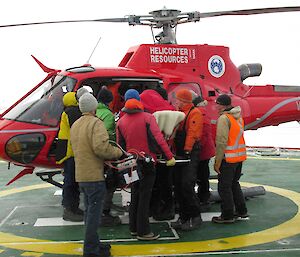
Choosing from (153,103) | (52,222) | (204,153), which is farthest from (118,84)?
(52,222)

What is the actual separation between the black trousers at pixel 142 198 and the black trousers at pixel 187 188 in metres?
0.53

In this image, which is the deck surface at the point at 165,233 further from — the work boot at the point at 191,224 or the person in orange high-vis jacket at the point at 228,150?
the person in orange high-vis jacket at the point at 228,150

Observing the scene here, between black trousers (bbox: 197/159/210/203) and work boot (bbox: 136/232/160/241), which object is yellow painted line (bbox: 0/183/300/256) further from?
black trousers (bbox: 197/159/210/203)

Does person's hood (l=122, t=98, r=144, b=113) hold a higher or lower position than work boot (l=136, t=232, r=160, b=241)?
higher

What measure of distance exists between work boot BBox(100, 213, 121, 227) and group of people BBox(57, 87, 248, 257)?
0.01 meters

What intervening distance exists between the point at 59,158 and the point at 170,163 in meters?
1.50

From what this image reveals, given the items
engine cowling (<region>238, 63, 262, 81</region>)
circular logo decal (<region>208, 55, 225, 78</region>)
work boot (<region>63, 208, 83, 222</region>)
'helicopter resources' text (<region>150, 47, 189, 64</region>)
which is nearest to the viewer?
work boot (<region>63, 208, 83, 222</region>)

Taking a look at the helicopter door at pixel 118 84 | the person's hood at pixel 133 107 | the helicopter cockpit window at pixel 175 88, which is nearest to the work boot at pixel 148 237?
the person's hood at pixel 133 107

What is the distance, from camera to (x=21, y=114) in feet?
19.7

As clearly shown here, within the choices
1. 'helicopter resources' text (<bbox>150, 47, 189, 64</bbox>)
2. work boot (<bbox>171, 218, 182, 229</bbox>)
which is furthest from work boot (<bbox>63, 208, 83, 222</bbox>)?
'helicopter resources' text (<bbox>150, 47, 189, 64</bbox>)

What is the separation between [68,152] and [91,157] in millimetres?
1397

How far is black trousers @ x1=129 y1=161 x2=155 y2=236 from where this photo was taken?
4.79 m

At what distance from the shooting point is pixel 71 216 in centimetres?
580

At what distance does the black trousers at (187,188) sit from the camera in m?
5.23
